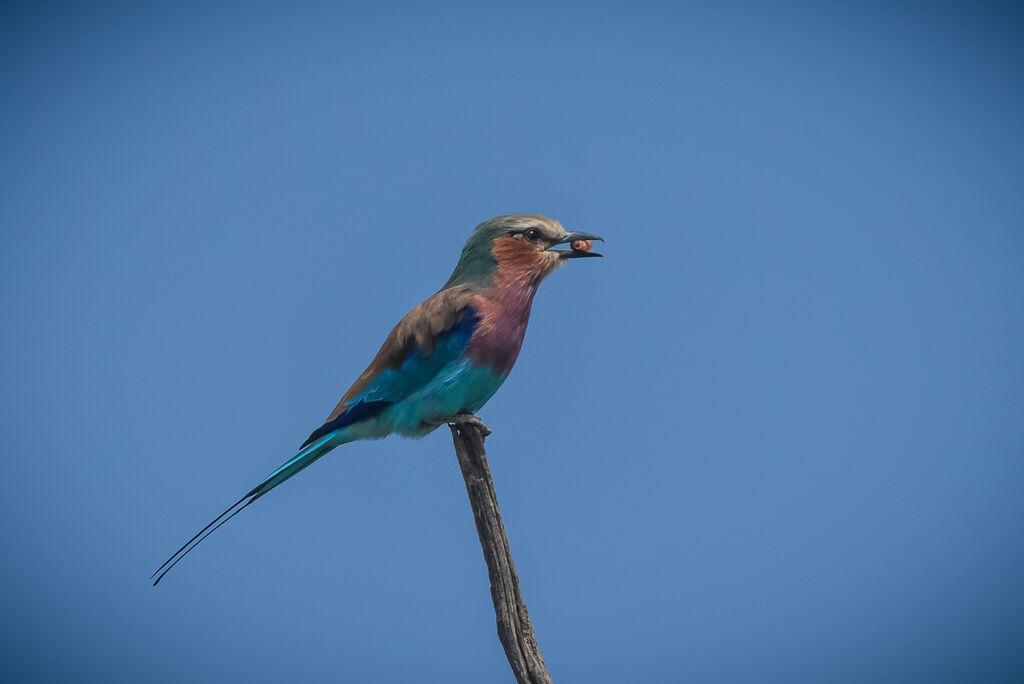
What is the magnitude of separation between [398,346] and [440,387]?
1.08 feet

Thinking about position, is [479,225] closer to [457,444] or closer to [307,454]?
[457,444]

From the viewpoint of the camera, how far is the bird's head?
14.6 feet

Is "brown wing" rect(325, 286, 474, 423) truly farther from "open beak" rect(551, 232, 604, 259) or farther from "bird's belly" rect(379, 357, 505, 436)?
"open beak" rect(551, 232, 604, 259)

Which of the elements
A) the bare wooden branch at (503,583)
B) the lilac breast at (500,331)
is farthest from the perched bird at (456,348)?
the bare wooden branch at (503,583)

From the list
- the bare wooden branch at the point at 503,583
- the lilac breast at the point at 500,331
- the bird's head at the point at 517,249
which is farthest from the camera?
the bird's head at the point at 517,249

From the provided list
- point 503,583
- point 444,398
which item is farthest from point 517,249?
point 503,583

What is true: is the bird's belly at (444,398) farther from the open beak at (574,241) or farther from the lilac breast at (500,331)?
the open beak at (574,241)

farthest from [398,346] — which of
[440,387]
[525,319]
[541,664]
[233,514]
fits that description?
[541,664]

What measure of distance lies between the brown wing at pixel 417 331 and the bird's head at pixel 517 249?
171 mm

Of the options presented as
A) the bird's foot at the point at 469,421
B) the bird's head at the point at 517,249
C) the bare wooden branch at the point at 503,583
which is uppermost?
the bird's head at the point at 517,249

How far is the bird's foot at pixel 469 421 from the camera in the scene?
14.1ft

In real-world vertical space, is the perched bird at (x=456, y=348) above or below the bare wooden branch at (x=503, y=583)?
above

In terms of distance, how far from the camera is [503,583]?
4.15 m

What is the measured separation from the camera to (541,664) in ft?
13.8
